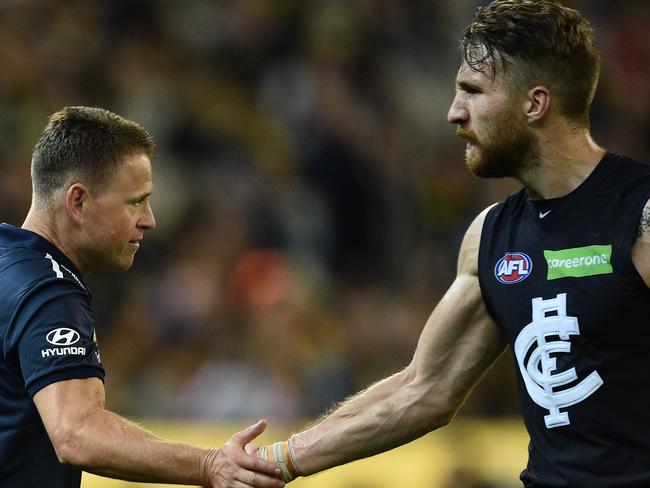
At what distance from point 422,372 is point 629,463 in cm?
117

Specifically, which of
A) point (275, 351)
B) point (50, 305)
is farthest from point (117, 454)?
point (275, 351)

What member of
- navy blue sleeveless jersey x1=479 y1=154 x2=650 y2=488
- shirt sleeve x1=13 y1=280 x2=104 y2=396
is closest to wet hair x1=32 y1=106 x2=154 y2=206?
shirt sleeve x1=13 y1=280 x2=104 y2=396

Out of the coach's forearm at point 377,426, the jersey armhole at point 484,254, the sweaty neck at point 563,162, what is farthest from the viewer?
the coach's forearm at point 377,426

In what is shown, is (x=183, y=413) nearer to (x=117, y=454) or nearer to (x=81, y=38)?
(x=81, y=38)

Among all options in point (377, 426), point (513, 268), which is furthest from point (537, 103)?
point (377, 426)

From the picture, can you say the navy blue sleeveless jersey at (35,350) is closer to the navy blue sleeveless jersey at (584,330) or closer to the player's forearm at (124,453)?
the player's forearm at (124,453)

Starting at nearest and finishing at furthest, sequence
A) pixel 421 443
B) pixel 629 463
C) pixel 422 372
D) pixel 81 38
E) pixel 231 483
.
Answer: pixel 629 463 → pixel 231 483 → pixel 422 372 → pixel 421 443 → pixel 81 38

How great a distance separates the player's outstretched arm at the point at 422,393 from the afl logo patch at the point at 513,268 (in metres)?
0.23

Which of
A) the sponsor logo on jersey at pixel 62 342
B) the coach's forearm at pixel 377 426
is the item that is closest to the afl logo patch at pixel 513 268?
the coach's forearm at pixel 377 426

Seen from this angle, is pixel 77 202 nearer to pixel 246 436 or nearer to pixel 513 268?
pixel 246 436

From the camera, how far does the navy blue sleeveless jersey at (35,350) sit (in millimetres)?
4297

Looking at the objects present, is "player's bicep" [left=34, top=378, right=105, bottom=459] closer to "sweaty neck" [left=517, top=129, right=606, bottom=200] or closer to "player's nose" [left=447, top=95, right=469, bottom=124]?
"player's nose" [left=447, top=95, right=469, bottom=124]

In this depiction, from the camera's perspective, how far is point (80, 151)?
4785mm

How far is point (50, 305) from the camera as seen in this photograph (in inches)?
172
